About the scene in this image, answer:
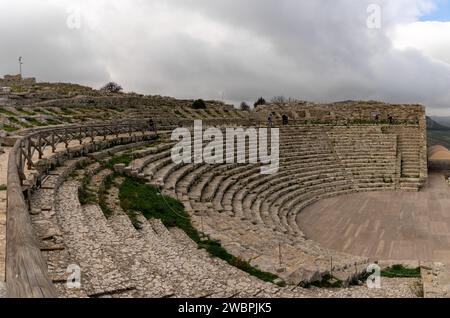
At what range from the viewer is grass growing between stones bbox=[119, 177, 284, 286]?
7.50 m

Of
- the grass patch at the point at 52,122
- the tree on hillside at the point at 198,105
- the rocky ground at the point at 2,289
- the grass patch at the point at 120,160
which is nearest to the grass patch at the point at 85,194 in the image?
the grass patch at the point at 120,160

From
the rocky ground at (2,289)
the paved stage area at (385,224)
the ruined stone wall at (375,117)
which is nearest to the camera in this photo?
the rocky ground at (2,289)

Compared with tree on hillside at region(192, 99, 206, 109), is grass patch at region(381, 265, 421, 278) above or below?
below

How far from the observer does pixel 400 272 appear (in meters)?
9.37

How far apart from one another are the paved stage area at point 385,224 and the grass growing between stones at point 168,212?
5369 mm

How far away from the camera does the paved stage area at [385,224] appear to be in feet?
42.3

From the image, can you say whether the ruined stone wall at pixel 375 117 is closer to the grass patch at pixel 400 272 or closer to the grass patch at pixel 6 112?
the grass patch at pixel 400 272

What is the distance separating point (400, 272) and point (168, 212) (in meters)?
5.68

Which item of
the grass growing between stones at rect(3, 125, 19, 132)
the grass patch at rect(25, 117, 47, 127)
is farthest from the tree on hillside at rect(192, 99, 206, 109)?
the grass growing between stones at rect(3, 125, 19, 132)

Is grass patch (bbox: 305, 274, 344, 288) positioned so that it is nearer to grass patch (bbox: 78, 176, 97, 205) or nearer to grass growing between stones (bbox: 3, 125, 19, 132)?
grass patch (bbox: 78, 176, 97, 205)

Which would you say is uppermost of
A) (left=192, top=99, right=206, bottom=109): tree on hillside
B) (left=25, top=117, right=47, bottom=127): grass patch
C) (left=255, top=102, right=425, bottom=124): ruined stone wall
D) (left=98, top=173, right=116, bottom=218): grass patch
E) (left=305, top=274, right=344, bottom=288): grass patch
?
(left=192, top=99, right=206, bottom=109): tree on hillside

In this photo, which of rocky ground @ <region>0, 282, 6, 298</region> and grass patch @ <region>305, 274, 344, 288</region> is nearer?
rocky ground @ <region>0, 282, 6, 298</region>

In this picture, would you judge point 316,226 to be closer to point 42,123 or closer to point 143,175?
point 143,175

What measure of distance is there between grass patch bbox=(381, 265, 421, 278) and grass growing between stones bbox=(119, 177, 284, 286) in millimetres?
3537
